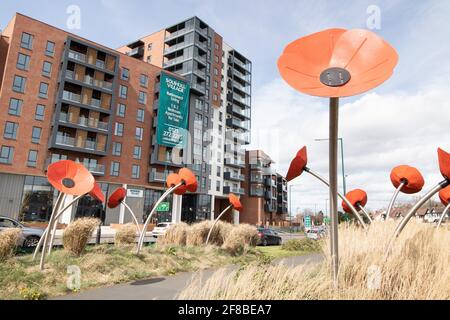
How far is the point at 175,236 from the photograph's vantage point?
13.4m

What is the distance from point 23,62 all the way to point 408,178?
127ft

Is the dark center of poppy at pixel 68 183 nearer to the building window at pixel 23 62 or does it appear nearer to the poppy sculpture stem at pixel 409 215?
the poppy sculpture stem at pixel 409 215

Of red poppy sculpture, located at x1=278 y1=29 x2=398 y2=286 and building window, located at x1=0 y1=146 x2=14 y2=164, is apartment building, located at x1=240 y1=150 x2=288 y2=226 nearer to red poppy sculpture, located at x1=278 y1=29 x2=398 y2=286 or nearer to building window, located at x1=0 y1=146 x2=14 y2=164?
building window, located at x1=0 y1=146 x2=14 y2=164

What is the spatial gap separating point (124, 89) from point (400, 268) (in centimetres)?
4316

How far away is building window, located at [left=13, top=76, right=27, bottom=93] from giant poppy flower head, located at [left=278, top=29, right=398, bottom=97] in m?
37.8

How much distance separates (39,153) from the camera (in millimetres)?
34906

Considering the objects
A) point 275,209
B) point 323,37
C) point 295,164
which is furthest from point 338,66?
point 275,209

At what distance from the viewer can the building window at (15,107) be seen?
110ft

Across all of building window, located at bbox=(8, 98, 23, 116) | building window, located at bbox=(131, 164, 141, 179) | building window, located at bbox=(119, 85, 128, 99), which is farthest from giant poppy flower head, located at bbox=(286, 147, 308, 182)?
building window, located at bbox=(119, 85, 128, 99)

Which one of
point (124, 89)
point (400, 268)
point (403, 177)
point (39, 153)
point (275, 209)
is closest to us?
point (400, 268)

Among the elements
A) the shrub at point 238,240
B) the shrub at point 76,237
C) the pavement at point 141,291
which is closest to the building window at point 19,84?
the shrub at point 238,240

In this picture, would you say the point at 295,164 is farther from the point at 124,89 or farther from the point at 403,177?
the point at 124,89

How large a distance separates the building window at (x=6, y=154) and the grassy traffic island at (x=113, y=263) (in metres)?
26.5

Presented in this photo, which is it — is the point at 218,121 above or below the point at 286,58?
above
